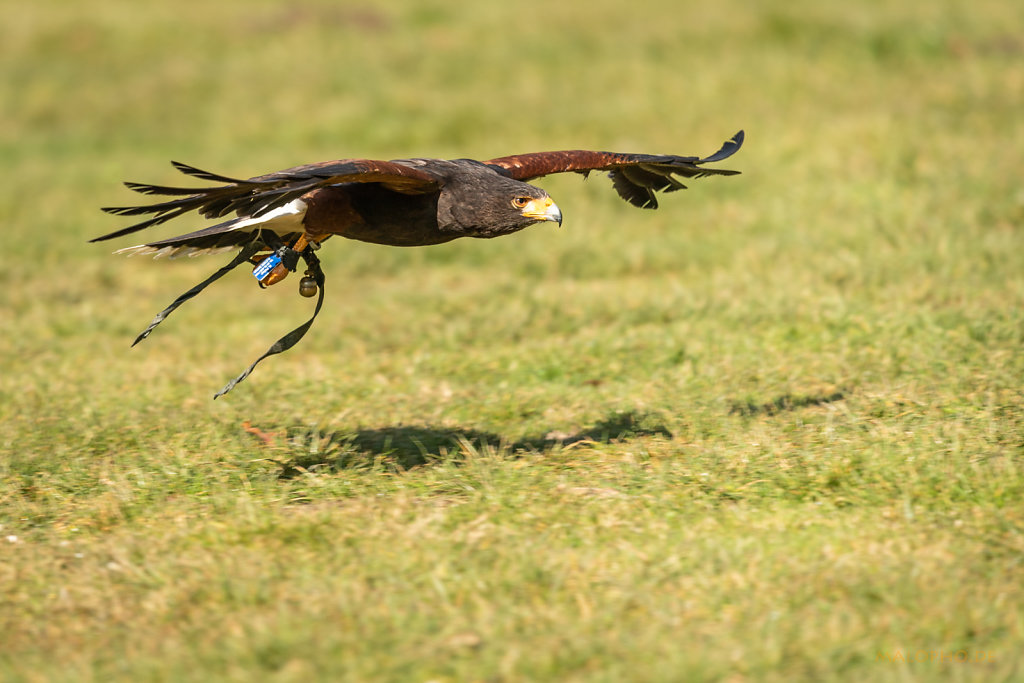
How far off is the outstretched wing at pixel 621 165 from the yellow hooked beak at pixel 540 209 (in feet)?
2.05

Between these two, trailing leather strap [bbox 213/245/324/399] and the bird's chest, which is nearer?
the bird's chest

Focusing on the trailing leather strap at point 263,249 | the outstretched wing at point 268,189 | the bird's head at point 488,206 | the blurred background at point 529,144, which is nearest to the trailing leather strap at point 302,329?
the trailing leather strap at point 263,249

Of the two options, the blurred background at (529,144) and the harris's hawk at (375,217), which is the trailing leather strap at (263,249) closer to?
the harris's hawk at (375,217)

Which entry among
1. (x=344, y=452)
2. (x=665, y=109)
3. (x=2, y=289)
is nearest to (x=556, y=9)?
(x=665, y=109)

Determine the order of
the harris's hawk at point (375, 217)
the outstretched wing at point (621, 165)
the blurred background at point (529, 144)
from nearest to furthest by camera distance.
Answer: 1. the harris's hawk at point (375, 217)
2. the outstretched wing at point (621, 165)
3. the blurred background at point (529, 144)

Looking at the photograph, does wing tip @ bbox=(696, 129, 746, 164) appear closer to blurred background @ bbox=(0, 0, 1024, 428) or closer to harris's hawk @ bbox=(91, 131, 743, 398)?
harris's hawk @ bbox=(91, 131, 743, 398)

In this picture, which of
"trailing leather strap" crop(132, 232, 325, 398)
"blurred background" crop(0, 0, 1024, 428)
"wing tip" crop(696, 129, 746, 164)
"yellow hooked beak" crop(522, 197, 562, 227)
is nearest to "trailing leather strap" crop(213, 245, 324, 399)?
"trailing leather strap" crop(132, 232, 325, 398)

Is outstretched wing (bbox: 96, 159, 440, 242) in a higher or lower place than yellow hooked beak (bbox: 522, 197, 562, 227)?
higher

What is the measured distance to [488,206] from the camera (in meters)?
5.60

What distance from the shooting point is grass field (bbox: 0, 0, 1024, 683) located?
429 cm

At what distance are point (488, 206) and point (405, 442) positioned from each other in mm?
1587

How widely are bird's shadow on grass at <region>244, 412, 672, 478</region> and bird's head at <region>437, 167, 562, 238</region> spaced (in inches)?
49.2

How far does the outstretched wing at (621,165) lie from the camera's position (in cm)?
640

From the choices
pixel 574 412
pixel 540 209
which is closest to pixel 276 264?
pixel 540 209
